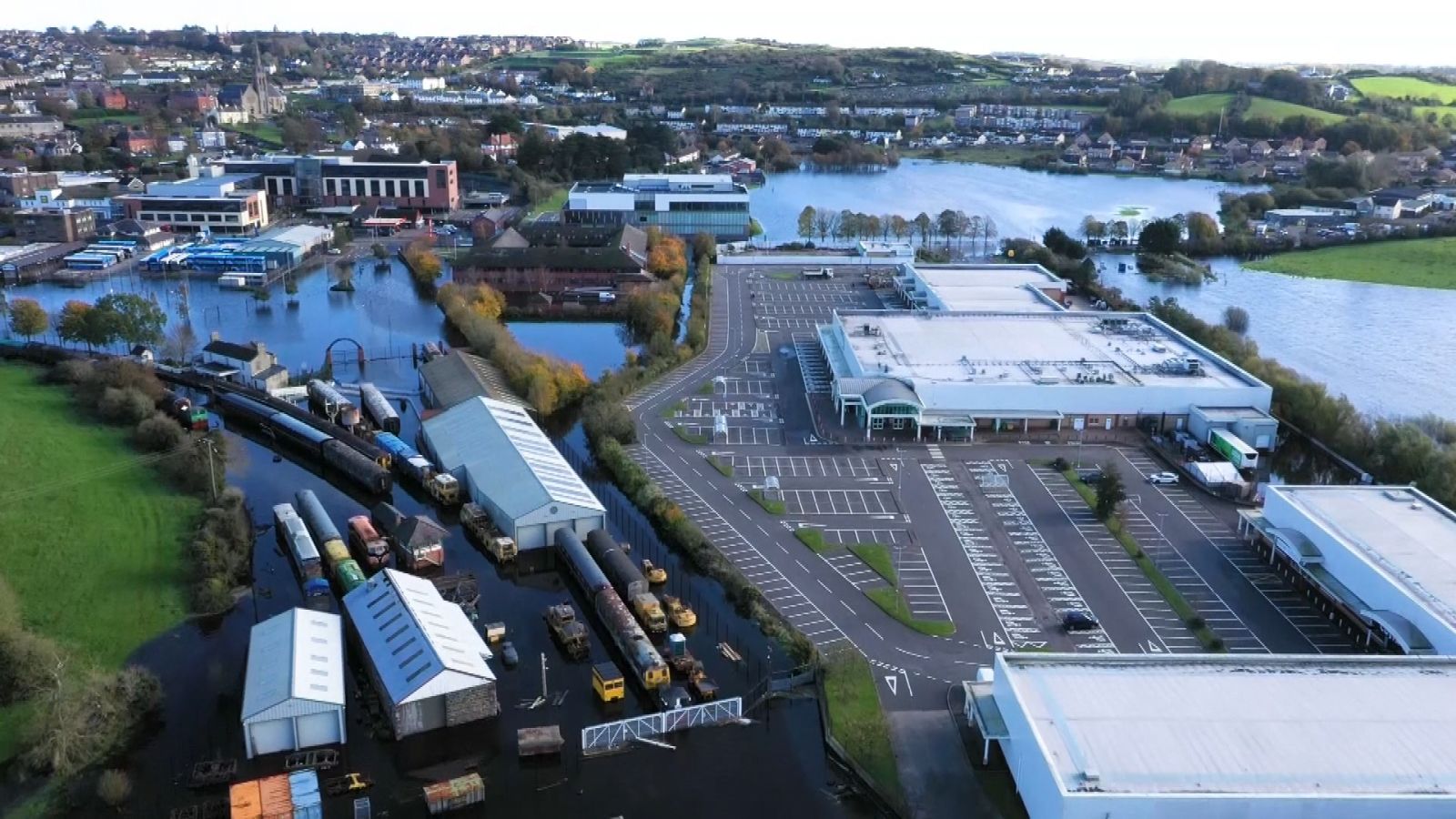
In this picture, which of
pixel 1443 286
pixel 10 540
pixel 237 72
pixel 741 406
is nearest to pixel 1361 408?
pixel 741 406

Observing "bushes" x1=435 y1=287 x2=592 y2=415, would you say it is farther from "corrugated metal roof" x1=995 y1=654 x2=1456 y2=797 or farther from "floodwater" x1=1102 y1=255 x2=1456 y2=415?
"floodwater" x1=1102 y1=255 x2=1456 y2=415

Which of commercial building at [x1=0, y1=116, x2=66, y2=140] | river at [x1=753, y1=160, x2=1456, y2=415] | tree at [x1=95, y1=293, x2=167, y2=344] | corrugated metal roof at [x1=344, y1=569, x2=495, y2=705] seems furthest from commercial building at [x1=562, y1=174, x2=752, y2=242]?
commercial building at [x1=0, y1=116, x2=66, y2=140]

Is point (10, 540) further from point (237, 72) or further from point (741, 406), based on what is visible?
point (237, 72)

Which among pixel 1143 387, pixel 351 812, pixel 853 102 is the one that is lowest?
pixel 351 812

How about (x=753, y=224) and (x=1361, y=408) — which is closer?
(x=1361, y=408)

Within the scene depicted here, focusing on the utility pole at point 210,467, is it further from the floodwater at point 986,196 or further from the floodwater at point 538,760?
the floodwater at point 986,196
